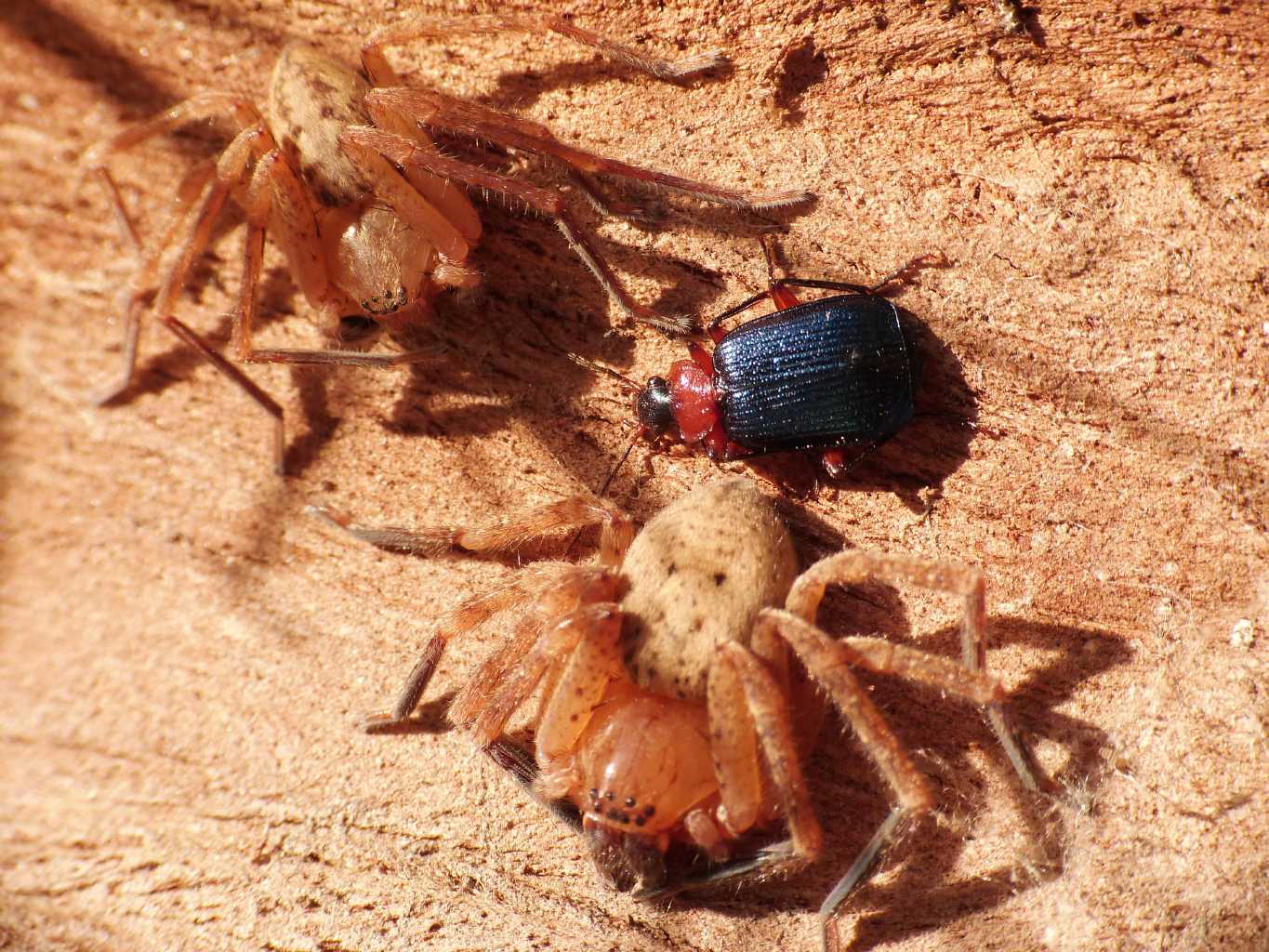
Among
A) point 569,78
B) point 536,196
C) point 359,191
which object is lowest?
point 359,191

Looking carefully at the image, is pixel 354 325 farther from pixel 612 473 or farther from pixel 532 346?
pixel 612 473

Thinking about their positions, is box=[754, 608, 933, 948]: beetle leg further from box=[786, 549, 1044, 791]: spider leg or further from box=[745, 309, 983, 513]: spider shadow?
box=[745, 309, 983, 513]: spider shadow

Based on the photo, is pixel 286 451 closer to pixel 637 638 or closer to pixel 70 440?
pixel 70 440

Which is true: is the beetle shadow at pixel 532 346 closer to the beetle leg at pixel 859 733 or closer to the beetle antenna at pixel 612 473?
the beetle antenna at pixel 612 473

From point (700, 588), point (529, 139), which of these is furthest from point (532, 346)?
point (700, 588)

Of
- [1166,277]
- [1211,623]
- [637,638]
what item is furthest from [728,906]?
[1166,277]
